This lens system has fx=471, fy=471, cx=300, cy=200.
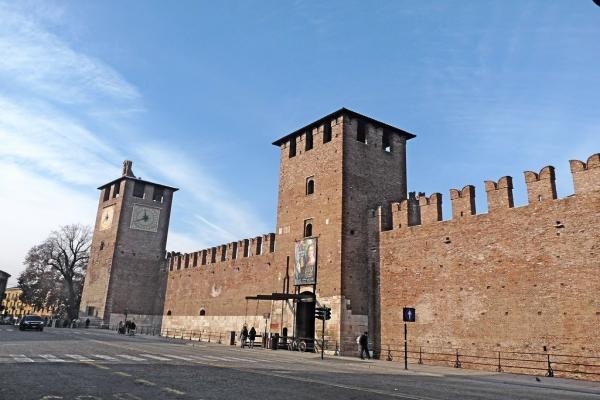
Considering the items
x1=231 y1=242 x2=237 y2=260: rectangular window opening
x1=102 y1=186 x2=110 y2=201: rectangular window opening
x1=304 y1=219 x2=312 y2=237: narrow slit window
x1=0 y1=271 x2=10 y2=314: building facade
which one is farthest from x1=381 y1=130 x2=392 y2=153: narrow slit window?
x1=0 y1=271 x2=10 y2=314: building facade

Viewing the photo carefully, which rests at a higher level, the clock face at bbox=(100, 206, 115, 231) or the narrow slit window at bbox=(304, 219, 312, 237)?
the clock face at bbox=(100, 206, 115, 231)

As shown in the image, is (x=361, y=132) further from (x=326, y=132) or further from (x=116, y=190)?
(x=116, y=190)

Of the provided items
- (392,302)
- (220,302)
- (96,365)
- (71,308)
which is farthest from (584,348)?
(71,308)

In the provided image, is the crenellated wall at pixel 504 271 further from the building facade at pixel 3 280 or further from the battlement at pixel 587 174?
the building facade at pixel 3 280

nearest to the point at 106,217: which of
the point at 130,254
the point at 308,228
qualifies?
the point at 130,254

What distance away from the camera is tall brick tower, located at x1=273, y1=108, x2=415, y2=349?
68.0 ft

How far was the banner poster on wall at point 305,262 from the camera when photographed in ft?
73.0

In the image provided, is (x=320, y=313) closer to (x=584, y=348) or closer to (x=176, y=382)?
(x=584, y=348)

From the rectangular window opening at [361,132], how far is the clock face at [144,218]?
Answer: 23526mm

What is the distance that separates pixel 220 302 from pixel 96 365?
20.7 metres

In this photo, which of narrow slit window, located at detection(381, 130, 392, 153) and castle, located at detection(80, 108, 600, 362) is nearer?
castle, located at detection(80, 108, 600, 362)

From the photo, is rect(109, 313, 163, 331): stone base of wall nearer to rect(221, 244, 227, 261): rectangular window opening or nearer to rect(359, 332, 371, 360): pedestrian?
rect(221, 244, 227, 261): rectangular window opening

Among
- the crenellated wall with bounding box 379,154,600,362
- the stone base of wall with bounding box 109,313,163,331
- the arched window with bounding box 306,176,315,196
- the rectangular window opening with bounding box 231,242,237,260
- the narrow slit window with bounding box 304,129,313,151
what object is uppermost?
the narrow slit window with bounding box 304,129,313,151

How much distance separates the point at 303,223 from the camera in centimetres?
2370
